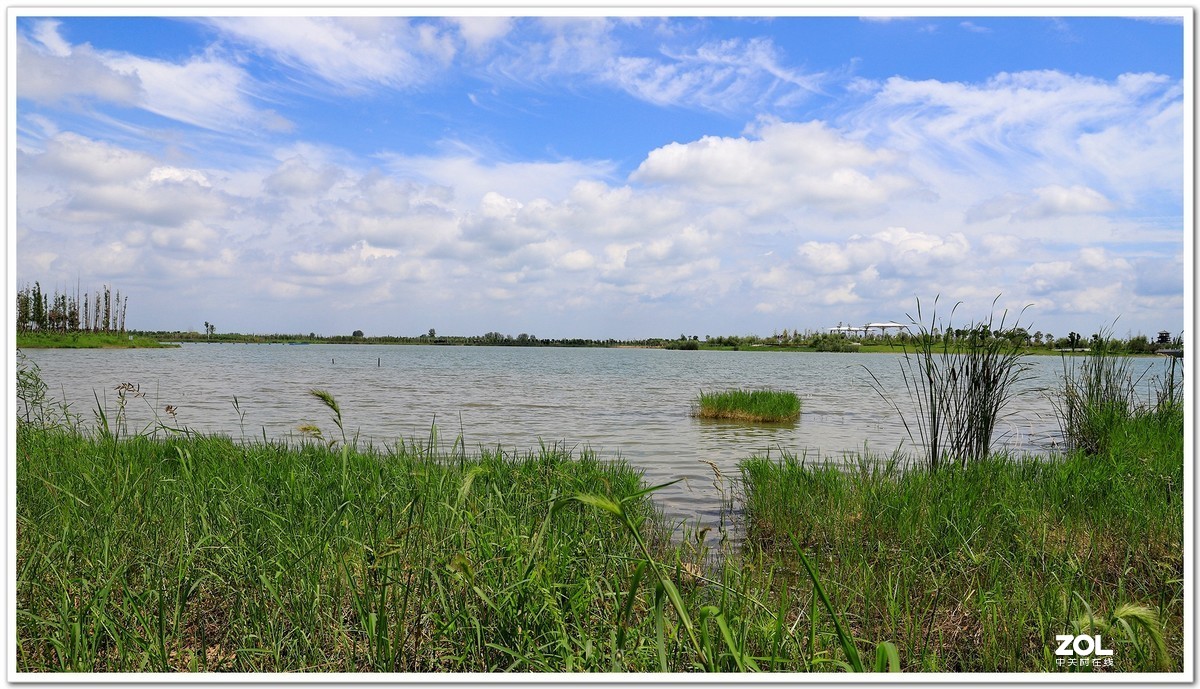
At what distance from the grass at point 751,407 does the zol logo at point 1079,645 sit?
14.6 metres

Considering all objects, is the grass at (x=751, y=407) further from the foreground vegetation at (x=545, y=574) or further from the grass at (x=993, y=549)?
the foreground vegetation at (x=545, y=574)

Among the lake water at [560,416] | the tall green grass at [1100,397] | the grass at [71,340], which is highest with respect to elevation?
the grass at [71,340]

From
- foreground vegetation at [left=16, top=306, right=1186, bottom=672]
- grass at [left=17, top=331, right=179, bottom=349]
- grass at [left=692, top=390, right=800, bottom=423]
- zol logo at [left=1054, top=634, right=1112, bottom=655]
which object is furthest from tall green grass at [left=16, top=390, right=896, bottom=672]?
grass at [left=692, top=390, right=800, bottom=423]

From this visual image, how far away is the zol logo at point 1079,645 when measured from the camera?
120 inches

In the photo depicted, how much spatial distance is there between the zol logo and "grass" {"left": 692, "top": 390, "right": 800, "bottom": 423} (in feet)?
48.1

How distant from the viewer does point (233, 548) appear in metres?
3.64

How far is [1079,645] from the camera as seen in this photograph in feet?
10.3

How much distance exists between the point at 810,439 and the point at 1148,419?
5.70m

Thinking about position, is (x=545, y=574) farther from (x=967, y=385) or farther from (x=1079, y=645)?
(x=967, y=385)

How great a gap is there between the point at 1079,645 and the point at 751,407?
49.2 ft

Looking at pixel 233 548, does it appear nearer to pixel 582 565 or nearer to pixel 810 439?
pixel 582 565

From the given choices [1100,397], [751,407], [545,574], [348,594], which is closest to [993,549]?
[545,574]

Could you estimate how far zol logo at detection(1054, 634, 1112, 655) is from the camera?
3053 millimetres

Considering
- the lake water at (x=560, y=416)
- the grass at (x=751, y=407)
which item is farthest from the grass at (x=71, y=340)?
the grass at (x=751, y=407)
